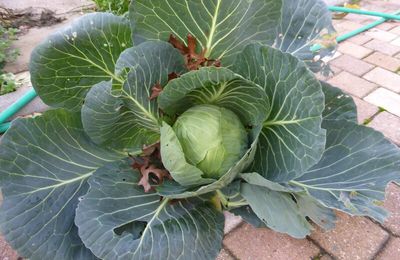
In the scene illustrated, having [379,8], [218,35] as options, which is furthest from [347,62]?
[218,35]

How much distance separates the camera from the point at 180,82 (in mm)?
738

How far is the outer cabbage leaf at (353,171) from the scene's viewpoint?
0.79 m

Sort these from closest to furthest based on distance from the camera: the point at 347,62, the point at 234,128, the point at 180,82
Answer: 1. the point at 180,82
2. the point at 234,128
3. the point at 347,62

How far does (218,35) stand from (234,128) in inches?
9.0

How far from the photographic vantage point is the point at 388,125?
1.50 meters

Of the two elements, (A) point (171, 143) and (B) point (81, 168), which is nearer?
(A) point (171, 143)

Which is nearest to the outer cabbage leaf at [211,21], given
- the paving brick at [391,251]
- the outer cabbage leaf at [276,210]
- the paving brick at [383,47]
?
the outer cabbage leaf at [276,210]

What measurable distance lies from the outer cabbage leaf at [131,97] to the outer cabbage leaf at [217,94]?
0.05m

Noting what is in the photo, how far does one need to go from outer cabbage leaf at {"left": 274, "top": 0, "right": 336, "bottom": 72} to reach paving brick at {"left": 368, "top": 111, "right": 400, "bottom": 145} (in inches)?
25.0

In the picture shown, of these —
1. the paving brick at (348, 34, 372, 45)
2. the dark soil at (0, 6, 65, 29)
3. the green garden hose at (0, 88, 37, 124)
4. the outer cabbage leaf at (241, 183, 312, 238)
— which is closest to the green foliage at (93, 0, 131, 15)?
the dark soil at (0, 6, 65, 29)

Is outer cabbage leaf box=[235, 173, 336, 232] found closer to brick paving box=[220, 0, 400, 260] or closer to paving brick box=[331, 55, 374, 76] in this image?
brick paving box=[220, 0, 400, 260]

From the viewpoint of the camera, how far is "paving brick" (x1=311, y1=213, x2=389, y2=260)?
103 centimetres

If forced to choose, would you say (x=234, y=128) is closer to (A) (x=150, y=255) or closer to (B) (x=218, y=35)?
(B) (x=218, y=35)

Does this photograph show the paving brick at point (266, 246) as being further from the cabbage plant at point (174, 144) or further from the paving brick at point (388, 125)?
the paving brick at point (388, 125)
